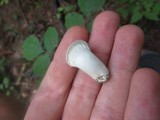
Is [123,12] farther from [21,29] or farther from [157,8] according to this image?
[21,29]

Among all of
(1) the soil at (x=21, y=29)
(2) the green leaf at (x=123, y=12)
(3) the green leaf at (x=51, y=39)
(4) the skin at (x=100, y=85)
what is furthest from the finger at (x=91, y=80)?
(1) the soil at (x=21, y=29)

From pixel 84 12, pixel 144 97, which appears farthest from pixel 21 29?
pixel 144 97

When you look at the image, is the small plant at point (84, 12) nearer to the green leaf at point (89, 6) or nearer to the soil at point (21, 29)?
the green leaf at point (89, 6)

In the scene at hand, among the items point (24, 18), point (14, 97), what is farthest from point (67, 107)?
point (24, 18)

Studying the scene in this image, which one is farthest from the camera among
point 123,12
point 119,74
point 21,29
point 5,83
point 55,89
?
point 21,29

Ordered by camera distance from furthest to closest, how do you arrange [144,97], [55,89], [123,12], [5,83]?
[5,83] < [123,12] < [55,89] < [144,97]

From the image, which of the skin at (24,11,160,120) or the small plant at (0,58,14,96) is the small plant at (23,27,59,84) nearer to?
the skin at (24,11,160,120)

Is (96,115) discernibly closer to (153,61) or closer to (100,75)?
(100,75)
